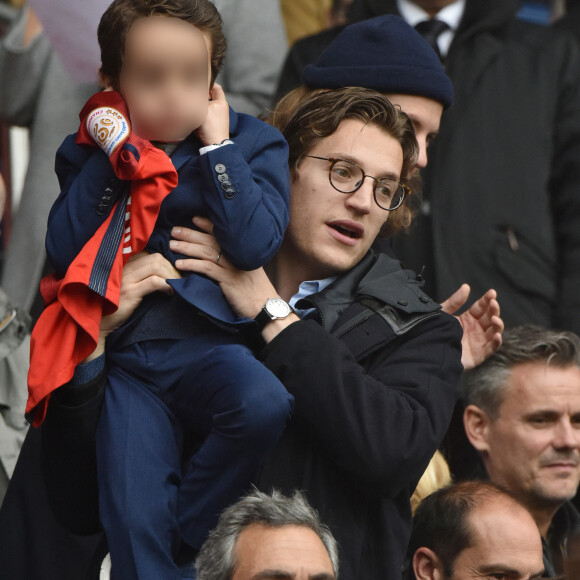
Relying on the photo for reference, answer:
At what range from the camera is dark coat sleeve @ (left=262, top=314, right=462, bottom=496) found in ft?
12.0

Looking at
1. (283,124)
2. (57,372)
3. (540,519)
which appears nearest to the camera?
(57,372)

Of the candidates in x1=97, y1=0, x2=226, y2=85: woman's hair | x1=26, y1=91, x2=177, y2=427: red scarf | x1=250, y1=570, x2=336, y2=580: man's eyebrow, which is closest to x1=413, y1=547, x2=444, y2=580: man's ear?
x1=250, y1=570, x2=336, y2=580: man's eyebrow

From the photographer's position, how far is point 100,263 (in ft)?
11.8

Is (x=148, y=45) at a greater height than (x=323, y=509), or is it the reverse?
(x=148, y=45)

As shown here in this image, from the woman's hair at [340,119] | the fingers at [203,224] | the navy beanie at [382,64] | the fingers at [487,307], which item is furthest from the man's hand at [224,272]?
the navy beanie at [382,64]

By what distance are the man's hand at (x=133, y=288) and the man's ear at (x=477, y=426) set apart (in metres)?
2.12

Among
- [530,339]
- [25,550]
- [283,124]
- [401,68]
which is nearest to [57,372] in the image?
[25,550]

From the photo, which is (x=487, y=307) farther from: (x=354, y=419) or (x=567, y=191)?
(x=567, y=191)

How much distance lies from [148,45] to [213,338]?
77cm

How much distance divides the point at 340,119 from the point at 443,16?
5.37 ft

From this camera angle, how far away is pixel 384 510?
12.4ft

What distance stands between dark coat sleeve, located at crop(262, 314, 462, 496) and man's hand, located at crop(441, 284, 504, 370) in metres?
0.65

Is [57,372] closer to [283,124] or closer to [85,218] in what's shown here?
[85,218]

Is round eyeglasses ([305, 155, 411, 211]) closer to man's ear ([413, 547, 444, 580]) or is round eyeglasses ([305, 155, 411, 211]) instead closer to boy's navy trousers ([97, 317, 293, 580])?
boy's navy trousers ([97, 317, 293, 580])
